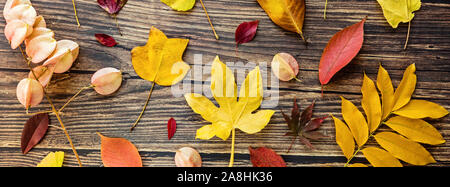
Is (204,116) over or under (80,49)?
under

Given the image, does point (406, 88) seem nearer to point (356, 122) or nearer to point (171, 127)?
point (356, 122)

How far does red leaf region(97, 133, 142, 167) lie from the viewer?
0.56 meters

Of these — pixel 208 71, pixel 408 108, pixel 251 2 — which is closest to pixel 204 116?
pixel 208 71

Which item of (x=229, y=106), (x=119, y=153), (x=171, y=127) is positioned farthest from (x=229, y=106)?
(x=119, y=153)

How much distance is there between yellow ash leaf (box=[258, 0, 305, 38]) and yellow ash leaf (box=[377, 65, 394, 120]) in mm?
162

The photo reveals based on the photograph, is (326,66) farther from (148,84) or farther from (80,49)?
(80,49)

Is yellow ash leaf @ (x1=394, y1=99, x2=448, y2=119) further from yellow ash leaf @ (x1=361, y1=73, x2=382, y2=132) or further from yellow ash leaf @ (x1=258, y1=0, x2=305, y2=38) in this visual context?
yellow ash leaf @ (x1=258, y1=0, x2=305, y2=38)

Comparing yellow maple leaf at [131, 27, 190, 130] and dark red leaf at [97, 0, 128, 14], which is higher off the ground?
dark red leaf at [97, 0, 128, 14]

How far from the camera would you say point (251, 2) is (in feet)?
1.93

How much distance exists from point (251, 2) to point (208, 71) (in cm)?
15

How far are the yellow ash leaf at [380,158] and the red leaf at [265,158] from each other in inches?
6.0

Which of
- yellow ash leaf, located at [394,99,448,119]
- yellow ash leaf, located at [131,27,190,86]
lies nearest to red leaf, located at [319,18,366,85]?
yellow ash leaf, located at [394,99,448,119]

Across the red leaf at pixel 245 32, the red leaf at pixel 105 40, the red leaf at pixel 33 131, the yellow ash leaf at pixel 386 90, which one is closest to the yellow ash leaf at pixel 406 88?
the yellow ash leaf at pixel 386 90
